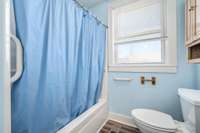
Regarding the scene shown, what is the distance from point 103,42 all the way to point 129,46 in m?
0.46

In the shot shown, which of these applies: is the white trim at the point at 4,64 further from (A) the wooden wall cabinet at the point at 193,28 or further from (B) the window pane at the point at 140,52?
(B) the window pane at the point at 140,52

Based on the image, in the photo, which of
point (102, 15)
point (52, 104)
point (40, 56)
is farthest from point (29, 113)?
point (102, 15)

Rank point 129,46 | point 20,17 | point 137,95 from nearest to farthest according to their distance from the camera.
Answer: point 20,17 → point 137,95 → point 129,46

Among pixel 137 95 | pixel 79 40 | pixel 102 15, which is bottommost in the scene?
pixel 137 95

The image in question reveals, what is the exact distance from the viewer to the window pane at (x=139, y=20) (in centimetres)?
173

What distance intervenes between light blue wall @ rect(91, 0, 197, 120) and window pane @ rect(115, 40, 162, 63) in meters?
0.24

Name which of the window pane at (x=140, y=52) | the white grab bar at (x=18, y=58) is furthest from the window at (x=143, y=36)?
the white grab bar at (x=18, y=58)

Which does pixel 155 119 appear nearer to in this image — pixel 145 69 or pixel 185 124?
pixel 185 124

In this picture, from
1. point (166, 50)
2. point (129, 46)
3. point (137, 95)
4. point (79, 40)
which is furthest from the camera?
point (129, 46)

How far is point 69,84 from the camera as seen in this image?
3.82ft

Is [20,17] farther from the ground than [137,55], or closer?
farther from the ground

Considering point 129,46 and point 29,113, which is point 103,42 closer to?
point 129,46

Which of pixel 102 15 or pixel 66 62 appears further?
pixel 102 15

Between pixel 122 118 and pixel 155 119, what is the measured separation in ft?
2.56
